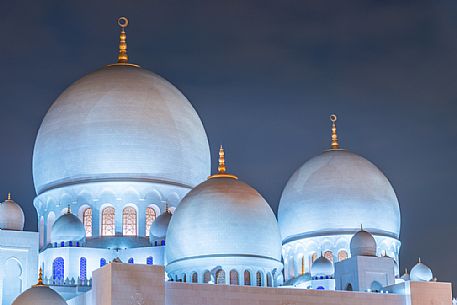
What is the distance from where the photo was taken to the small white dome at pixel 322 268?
4575 centimetres

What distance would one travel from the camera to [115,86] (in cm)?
4825

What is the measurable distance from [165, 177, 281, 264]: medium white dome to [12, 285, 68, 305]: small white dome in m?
7.78

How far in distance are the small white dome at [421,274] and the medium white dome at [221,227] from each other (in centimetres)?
643

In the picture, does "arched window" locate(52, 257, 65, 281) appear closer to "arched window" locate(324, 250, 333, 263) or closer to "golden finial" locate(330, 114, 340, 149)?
"arched window" locate(324, 250, 333, 263)

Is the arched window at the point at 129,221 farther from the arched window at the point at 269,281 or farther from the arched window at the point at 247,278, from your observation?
the arched window at the point at 269,281

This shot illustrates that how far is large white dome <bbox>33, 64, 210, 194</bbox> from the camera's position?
46906 mm

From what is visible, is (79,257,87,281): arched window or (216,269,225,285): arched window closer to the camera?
(216,269,225,285): arched window

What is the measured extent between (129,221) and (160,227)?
6.65ft

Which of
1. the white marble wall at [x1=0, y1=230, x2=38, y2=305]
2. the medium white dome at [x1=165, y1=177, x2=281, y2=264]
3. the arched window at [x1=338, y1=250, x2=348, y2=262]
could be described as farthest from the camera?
the arched window at [x1=338, y1=250, x2=348, y2=262]

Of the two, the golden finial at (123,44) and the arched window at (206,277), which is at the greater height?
the golden finial at (123,44)

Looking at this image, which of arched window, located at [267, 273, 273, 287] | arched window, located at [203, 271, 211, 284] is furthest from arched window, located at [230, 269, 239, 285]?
arched window, located at [267, 273, 273, 287]

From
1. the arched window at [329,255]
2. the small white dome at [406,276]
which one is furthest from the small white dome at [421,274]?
the arched window at [329,255]

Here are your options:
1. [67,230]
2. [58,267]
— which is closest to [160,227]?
[67,230]

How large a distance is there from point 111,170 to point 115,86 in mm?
3896
